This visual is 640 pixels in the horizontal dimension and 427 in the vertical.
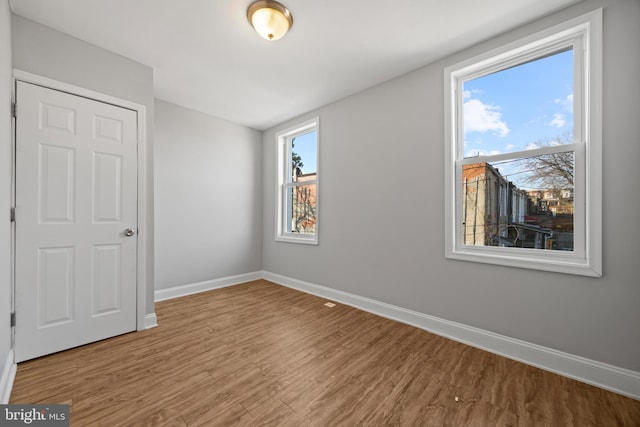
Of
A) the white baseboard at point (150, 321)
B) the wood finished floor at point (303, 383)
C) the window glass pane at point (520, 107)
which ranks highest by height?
the window glass pane at point (520, 107)

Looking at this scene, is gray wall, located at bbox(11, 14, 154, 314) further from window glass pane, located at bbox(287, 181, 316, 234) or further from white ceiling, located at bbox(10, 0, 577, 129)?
window glass pane, located at bbox(287, 181, 316, 234)

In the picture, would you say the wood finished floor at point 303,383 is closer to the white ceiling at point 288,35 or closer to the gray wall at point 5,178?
the gray wall at point 5,178

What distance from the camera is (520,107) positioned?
6.93ft

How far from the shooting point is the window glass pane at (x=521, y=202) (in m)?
1.92

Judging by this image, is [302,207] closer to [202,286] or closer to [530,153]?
[202,286]

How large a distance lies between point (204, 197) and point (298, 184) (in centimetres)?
143

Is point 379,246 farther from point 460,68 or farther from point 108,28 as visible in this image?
point 108,28

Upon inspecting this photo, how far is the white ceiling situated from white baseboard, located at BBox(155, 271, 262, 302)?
2588 millimetres

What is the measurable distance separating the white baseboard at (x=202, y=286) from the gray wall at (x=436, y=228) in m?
0.49

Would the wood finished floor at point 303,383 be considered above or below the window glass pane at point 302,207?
below

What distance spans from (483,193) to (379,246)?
3.81 feet

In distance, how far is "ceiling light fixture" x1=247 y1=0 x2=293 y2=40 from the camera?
1.81 m

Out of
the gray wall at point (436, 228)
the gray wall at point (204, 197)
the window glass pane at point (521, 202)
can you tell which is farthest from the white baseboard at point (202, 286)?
the window glass pane at point (521, 202)

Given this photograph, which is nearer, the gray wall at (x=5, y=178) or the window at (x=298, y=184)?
the gray wall at (x=5, y=178)
